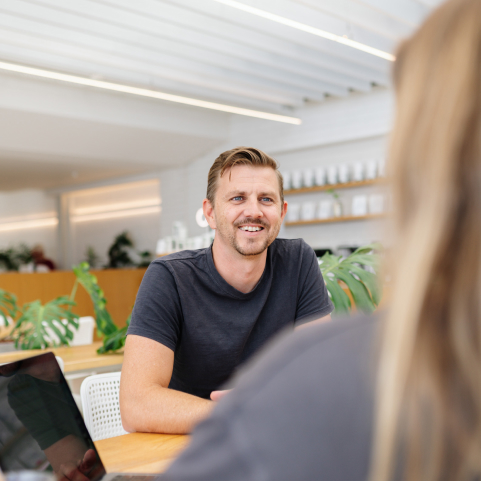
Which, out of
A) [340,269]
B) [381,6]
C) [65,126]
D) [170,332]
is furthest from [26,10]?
[170,332]

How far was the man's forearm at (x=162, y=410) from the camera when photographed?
129 centimetres

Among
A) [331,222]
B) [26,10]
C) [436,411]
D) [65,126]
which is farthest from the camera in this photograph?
[331,222]

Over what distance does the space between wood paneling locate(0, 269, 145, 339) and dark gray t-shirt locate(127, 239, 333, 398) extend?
6.81 m

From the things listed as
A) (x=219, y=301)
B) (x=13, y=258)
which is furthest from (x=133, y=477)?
(x=13, y=258)

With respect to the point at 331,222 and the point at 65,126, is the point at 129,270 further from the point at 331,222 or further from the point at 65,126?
the point at 331,222

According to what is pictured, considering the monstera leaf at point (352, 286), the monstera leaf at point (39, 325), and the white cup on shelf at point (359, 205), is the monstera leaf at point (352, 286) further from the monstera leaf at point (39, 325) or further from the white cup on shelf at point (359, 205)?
the white cup on shelf at point (359, 205)

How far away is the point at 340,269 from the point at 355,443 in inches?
83.5

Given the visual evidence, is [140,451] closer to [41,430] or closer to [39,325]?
[41,430]

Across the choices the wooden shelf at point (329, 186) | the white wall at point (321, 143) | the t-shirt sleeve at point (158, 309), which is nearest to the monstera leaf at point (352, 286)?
the t-shirt sleeve at point (158, 309)

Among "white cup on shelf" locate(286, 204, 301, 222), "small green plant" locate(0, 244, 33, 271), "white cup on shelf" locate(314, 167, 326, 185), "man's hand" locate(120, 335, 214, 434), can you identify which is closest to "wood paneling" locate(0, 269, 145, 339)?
"white cup on shelf" locate(286, 204, 301, 222)

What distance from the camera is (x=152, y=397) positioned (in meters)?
1.35

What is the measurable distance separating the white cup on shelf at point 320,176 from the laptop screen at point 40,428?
711 centimetres

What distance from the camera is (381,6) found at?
509 centimetres

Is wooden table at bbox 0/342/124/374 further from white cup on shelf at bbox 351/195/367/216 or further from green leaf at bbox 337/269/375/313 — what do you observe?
white cup on shelf at bbox 351/195/367/216
